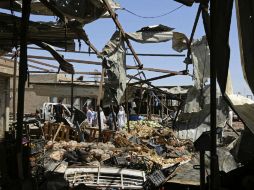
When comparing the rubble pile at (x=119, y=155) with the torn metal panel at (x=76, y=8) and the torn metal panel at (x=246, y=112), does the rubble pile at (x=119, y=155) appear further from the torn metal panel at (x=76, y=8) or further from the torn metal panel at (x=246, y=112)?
the torn metal panel at (x=246, y=112)

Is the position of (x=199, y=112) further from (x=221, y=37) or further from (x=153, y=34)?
(x=221, y=37)

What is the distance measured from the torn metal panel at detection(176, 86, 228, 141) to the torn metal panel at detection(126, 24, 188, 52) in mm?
1599

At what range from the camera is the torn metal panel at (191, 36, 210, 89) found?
1073 cm

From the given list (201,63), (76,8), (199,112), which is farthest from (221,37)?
(199,112)

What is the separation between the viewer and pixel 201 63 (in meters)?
10.9

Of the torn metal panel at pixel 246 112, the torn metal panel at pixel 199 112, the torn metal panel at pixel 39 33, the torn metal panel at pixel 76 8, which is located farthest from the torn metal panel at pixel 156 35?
the torn metal panel at pixel 246 112

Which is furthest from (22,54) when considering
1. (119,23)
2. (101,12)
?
(119,23)

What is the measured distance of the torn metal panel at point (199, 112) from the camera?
10.8 meters

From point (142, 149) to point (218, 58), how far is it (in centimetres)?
989

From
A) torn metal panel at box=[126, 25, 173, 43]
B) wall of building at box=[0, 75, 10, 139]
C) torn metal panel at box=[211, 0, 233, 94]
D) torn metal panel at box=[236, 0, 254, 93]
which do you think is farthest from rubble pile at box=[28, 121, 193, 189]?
torn metal panel at box=[236, 0, 254, 93]

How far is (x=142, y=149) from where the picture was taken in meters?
14.5

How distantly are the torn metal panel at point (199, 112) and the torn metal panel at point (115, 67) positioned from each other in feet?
6.59

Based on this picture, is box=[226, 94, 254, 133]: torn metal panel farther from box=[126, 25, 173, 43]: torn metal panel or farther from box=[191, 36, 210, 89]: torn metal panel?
box=[126, 25, 173, 43]: torn metal panel

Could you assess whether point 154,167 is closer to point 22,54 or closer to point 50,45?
point 50,45
